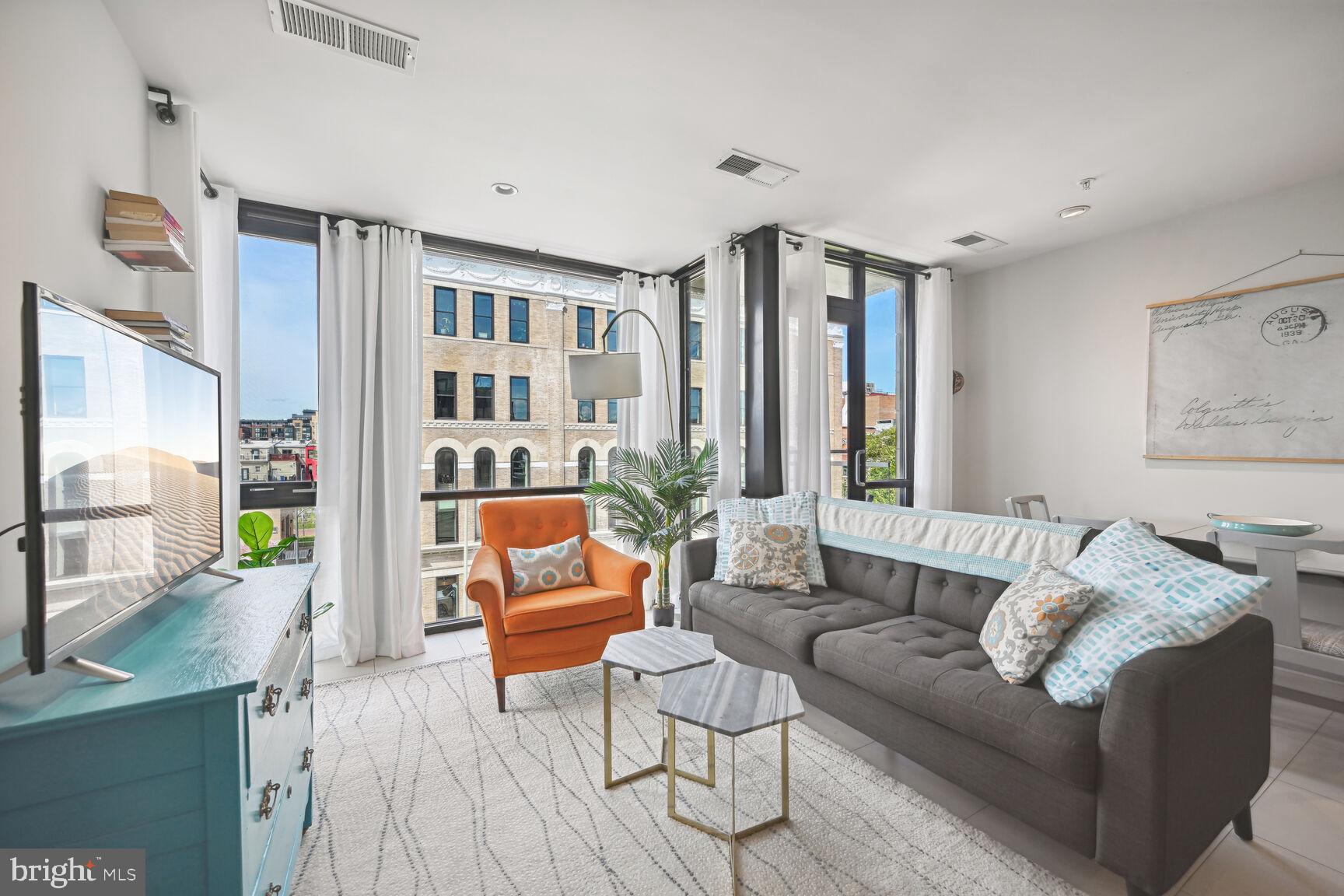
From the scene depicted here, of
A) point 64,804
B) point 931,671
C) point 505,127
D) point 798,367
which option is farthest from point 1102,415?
point 64,804

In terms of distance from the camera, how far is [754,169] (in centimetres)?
285

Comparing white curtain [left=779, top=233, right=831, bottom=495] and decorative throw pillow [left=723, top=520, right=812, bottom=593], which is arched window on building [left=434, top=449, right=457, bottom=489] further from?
decorative throw pillow [left=723, top=520, right=812, bottom=593]

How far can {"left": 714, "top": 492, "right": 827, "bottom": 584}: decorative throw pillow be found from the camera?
310 centimetres

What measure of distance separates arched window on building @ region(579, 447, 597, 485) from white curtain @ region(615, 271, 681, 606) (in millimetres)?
476

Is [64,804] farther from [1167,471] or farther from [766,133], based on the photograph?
[1167,471]

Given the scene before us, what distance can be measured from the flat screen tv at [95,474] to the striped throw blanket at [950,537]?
2673mm

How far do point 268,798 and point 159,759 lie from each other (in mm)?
346

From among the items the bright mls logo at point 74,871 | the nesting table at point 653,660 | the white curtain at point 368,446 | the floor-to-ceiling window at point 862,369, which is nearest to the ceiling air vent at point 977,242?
the floor-to-ceiling window at point 862,369

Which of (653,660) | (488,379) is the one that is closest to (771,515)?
(653,660)

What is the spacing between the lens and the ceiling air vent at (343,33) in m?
1.80

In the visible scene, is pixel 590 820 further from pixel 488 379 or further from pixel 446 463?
pixel 488 379

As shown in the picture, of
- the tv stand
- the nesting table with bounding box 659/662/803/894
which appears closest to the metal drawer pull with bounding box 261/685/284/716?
the tv stand

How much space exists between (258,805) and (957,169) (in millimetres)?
3579

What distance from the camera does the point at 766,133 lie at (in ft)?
8.34
